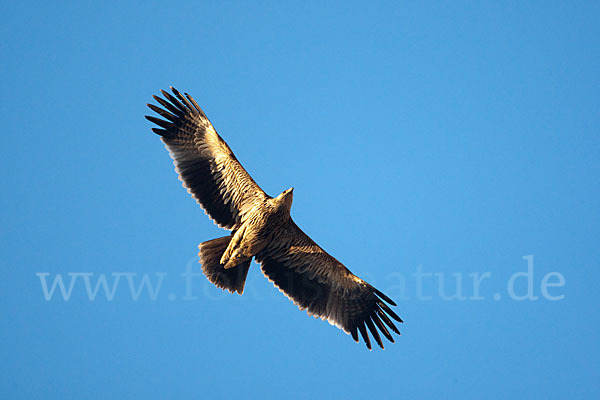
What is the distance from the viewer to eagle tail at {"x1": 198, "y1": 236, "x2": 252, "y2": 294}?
10031mm

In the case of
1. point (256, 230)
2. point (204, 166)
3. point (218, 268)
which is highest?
point (204, 166)

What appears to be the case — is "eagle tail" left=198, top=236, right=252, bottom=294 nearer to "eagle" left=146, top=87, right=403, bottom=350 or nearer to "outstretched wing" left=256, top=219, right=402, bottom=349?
"eagle" left=146, top=87, right=403, bottom=350

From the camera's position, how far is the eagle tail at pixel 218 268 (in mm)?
10031

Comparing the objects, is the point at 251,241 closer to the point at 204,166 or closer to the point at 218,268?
the point at 218,268

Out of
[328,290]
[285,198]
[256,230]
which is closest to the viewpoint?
[285,198]

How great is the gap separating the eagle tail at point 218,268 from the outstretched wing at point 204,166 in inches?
15.6

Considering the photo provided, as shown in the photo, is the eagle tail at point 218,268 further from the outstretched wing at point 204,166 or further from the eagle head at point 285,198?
the eagle head at point 285,198

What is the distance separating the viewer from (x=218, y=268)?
397 inches

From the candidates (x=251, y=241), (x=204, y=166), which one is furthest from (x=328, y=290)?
(x=204, y=166)

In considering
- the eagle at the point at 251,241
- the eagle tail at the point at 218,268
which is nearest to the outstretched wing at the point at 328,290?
the eagle at the point at 251,241

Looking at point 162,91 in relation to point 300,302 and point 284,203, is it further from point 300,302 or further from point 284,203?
point 300,302

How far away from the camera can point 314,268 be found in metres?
10.4

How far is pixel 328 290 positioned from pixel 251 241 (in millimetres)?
1659

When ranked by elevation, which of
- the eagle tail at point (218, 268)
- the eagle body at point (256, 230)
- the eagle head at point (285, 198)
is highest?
the eagle head at point (285, 198)
